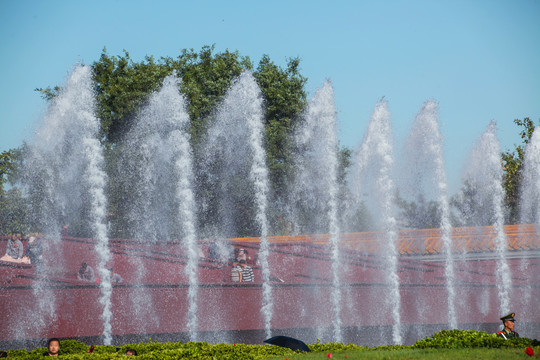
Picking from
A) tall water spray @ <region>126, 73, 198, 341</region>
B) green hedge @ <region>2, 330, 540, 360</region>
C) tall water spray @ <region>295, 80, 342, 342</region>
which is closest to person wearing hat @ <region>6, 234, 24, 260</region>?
tall water spray @ <region>126, 73, 198, 341</region>

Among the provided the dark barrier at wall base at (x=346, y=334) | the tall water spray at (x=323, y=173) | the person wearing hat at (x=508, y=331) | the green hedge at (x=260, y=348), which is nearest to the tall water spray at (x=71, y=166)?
the dark barrier at wall base at (x=346, y=334)

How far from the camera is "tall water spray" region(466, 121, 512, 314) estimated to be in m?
19.8

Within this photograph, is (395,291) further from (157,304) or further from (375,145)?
(157,304)

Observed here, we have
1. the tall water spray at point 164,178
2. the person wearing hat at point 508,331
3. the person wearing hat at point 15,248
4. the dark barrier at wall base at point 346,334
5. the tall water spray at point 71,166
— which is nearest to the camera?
the person wearing hat at point 508,331

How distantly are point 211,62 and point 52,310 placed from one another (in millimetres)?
21155

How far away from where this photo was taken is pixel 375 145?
20.1 metres

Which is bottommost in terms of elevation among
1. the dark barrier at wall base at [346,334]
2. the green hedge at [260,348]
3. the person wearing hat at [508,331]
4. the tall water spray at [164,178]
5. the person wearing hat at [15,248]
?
the dark barrier at wall base at [346,334]

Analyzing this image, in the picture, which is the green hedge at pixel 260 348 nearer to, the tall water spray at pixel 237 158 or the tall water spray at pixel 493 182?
the tall water spray at pixel 493 182

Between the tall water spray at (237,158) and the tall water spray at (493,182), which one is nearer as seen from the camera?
the tall water spray at (493,182)

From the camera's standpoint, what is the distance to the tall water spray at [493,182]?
781 inches

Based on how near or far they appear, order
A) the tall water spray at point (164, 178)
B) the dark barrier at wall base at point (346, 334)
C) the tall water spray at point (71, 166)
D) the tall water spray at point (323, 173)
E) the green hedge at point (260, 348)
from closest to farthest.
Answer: the green hedge at point (260, 348)
the dark barrier at wall base at point (346, 334)
the tall water spray at point (71, 166)
the tall water spray at point (323, 173)
the tall water spray at point (164, 178)

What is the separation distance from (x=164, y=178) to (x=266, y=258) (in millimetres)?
6492

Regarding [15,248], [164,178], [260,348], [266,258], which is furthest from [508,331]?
[164,178]

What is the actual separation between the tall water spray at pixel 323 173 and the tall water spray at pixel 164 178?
4.52 metres
